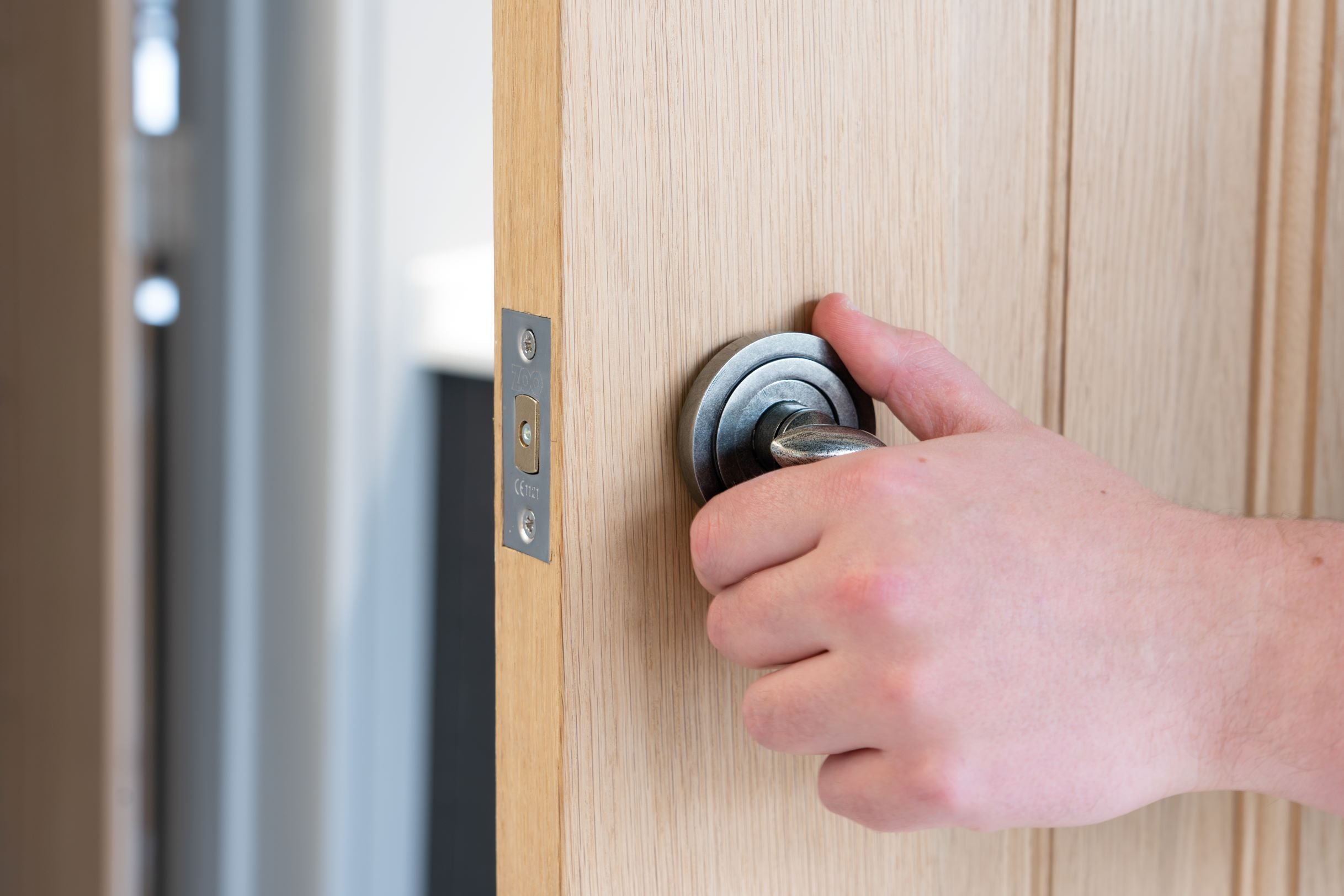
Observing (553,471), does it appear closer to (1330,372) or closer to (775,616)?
(775,616)

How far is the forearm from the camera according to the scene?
30 centimetres

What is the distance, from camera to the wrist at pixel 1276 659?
30 centimetres

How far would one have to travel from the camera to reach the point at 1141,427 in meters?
0.39

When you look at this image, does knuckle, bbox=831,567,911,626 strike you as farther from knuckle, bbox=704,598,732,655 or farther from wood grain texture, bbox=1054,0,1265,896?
wood grain texture, bbox=1054,0,1265,896

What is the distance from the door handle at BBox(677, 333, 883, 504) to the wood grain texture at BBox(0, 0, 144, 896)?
74 centimetres

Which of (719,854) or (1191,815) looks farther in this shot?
(1191,815)

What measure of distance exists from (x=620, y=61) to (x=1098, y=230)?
0.20m

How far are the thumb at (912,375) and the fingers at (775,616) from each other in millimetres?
64

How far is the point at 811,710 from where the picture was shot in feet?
0.87

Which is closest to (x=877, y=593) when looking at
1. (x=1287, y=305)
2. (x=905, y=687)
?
(x=905, y=687)

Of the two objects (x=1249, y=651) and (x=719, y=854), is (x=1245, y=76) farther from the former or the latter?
(x=719, y=854)

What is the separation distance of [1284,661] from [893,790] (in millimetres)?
128

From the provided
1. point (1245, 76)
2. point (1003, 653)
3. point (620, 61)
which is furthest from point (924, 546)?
point (1245, 76)

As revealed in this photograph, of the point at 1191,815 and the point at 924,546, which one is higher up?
the point at 924,546
